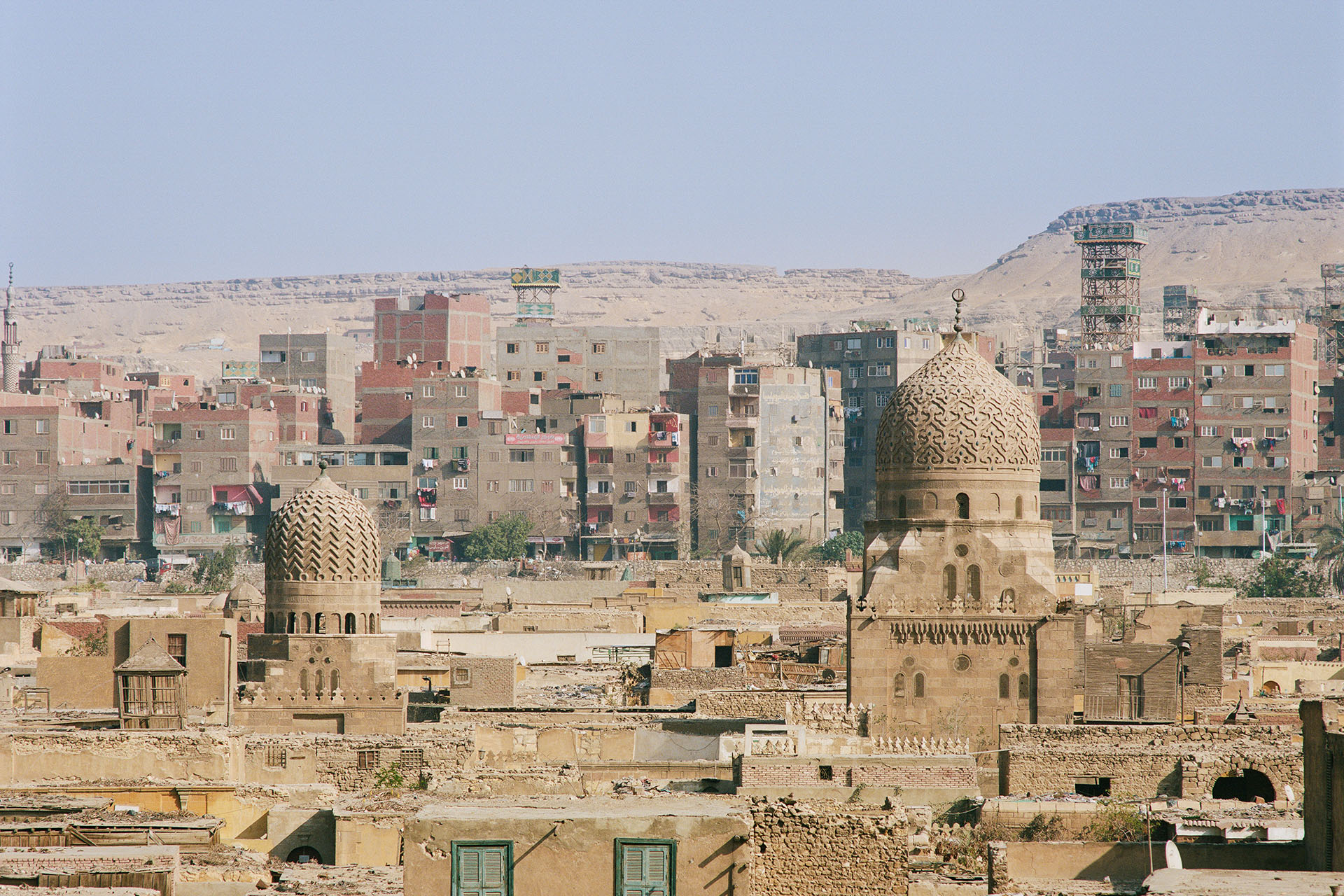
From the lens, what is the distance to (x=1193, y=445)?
10319 centimetres

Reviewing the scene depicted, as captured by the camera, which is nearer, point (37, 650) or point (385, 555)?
point (37, 650)

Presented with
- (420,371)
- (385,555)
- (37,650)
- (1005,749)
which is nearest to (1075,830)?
(1005,749)

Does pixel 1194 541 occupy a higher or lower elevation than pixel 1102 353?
lower

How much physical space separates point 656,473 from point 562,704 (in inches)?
2630

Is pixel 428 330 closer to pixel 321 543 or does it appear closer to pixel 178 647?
pixel 178 647

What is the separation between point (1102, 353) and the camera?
4200 inches

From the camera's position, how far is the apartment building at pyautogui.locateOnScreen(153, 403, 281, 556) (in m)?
107

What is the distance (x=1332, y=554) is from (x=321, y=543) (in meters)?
52.7

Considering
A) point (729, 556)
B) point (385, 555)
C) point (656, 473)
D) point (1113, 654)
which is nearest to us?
point (1113, 654)

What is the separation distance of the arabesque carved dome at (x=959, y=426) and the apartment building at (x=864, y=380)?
3241 inches

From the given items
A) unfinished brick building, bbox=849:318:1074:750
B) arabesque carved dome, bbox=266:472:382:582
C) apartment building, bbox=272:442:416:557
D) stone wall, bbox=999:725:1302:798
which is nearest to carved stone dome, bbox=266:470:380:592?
arabesque carved dome, bbox=266:472:382:582

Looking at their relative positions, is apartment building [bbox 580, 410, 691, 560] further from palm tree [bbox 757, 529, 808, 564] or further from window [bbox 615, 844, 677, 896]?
window [bbox 615, 844, 677, 896]

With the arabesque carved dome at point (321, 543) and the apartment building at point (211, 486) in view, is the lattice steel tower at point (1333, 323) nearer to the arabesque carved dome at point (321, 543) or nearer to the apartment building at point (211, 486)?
the apartment building at point (211, 486)

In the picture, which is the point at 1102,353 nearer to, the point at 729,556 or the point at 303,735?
the point at 729,556
